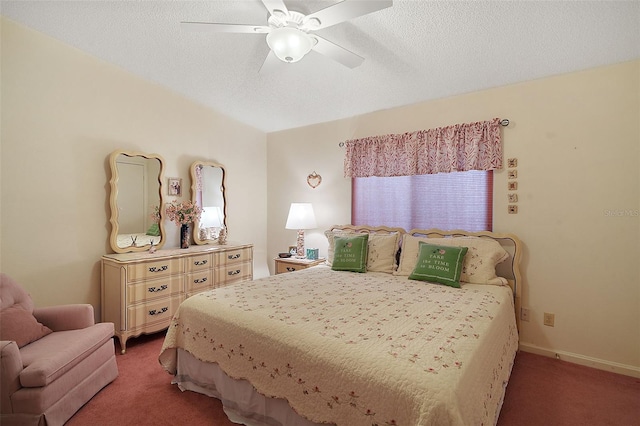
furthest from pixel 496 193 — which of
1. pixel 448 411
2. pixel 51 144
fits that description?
pixel 51 144

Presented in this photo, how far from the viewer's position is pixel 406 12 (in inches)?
79.3

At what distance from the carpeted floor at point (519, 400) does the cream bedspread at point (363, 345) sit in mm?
239

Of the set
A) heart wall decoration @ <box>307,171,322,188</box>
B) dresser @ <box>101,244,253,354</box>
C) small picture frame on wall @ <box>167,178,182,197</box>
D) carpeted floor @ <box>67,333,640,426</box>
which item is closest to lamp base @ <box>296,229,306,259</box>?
heart wall decoration @ <box>307,171,322,188</box>

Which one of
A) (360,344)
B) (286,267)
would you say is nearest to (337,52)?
(360,344)

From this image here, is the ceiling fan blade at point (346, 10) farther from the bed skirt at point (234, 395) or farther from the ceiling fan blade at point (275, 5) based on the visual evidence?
the bed skirt at point (234, 395)

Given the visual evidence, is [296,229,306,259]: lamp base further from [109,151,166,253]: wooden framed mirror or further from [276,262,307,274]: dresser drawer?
[109,151,166,253]: wooden framed mirror

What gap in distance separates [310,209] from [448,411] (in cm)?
302

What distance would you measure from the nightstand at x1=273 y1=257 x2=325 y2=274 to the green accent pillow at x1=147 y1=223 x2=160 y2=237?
4.68ft

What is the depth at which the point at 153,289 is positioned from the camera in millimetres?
2850

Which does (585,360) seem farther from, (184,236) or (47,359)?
(184,236)

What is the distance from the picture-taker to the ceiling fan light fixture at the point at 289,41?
1.81 metres

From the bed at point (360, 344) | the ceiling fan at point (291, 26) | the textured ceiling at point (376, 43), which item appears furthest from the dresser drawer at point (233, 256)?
the ceiling fan at point (291, 26)

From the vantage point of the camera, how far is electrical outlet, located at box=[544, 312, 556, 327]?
2.63 meters

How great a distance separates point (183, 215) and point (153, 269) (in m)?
0.76
